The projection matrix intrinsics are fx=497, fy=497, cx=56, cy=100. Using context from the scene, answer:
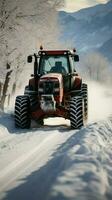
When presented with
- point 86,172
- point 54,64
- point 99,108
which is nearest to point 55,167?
point 86,172

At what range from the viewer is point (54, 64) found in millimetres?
16891

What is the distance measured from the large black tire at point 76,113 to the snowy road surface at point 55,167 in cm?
202

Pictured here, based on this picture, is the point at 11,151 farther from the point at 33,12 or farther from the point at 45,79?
the point at 33,12

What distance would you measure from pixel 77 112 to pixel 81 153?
6099 millimetres

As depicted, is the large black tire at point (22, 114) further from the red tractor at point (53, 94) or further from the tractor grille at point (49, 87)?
the tractor grille at point (49, 87)

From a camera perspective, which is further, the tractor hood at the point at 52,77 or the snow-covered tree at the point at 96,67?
the snow-covered tree at the point at 96,67

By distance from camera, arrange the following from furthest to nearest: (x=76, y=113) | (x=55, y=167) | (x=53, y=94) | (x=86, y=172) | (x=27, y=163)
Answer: (x=53, y=94) < (x=76, y=113) < (x=27, y=163) < (x=55, y=167) < (x=86, y=172)

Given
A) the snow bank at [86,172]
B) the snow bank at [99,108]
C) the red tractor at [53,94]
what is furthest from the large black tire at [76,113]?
the snow bank at [99,108]

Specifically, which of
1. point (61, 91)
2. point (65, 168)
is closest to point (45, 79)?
point (61, 91)

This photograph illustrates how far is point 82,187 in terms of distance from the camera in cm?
671

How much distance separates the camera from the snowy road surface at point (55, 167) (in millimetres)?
6633

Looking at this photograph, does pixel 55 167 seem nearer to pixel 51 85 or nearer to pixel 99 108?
pixel 51 85

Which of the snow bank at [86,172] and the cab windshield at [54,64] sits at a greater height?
the cab windshield at [54,64]

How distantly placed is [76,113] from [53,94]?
95 cm
